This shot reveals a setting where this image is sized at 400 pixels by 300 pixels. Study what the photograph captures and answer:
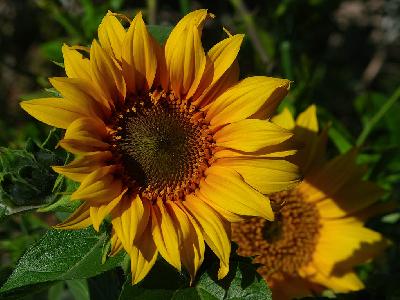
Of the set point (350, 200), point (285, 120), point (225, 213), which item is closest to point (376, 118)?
point (350, 200)

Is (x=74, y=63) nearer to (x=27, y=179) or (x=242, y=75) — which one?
(x=27, y=179)

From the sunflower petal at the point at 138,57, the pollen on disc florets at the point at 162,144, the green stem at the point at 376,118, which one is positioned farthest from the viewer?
the green stem at the point at 376,118

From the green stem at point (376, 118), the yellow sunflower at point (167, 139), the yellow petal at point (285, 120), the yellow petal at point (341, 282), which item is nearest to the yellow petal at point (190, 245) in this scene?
the yellow sunflower at point (167, 139)

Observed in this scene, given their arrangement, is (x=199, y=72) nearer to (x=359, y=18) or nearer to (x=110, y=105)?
(x=110, y=105)

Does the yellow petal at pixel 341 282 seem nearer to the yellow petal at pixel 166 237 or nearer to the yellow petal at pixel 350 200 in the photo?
the yellow petal at pixel 350 200

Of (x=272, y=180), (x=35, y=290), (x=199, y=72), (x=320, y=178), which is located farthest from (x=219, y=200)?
(x=320, y=178)
